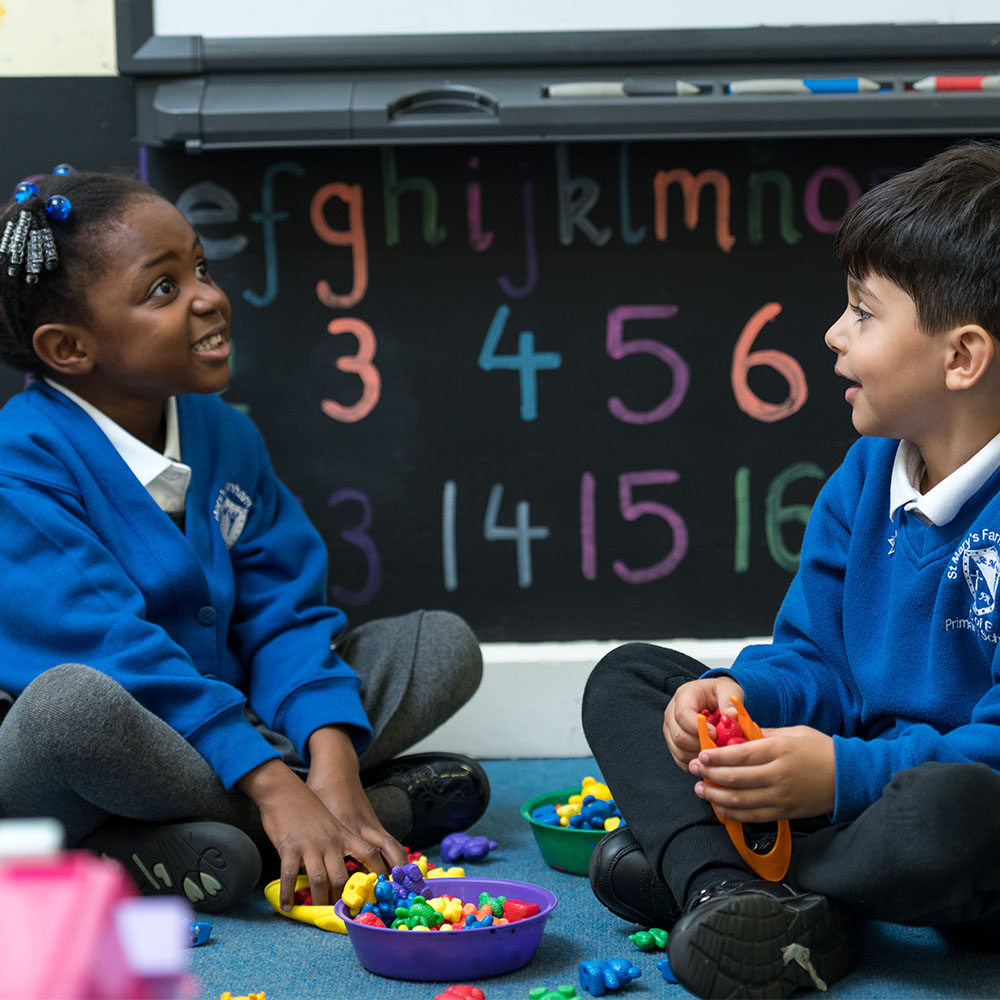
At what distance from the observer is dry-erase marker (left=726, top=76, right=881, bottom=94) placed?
4.89ft

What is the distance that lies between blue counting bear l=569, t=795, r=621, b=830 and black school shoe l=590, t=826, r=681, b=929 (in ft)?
0.58

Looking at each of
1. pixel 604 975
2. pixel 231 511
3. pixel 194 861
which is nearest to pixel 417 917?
pixel 604 975

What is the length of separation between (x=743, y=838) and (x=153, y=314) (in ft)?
2.63

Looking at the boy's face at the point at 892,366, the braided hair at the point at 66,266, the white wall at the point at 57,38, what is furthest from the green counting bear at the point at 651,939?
the white wall at the point at 57,38

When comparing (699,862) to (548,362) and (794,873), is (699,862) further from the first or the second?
(548,362)

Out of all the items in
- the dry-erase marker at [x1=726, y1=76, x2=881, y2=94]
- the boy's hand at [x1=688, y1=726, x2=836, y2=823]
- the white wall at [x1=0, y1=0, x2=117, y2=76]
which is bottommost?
the boy's hand at [x1=688, y1=726, x2=836, y2=823]

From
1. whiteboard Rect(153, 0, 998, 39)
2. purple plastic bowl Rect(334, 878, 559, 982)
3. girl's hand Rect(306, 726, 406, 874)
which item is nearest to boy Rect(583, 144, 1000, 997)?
purple plastic bowl Rect(334, 878, 559, 982)

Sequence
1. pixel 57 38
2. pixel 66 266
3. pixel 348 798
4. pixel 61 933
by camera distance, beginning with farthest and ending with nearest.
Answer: pixel 57 38, pixel 66 266, pixel 348 798, pixel 61 933

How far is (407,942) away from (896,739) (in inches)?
15.8

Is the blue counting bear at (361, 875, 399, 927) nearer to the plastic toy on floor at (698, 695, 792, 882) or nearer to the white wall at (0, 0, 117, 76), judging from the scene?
the plastic toy on floor at (698, 695, 792, 882)

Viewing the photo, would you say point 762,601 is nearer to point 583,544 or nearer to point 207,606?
point 583,544

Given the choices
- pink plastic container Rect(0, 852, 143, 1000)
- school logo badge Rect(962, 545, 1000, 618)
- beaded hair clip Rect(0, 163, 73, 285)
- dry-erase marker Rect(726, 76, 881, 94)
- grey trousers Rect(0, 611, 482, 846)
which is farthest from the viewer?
dry-erase marker Rect(726, 76, 881, 94)

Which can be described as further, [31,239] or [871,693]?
[31,239]

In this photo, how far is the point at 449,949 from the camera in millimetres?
936
